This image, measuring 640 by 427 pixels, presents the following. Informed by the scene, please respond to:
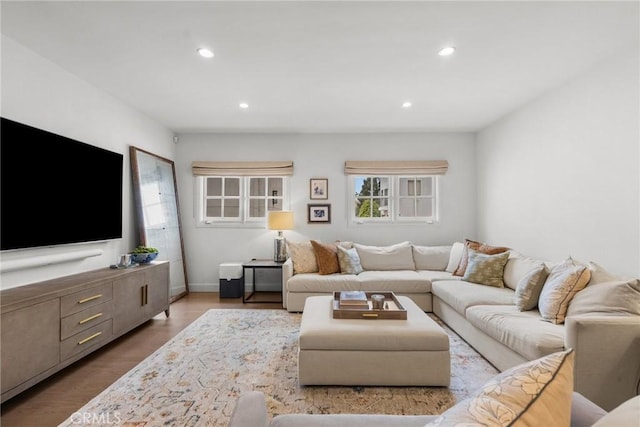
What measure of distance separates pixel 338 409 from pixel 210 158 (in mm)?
4138

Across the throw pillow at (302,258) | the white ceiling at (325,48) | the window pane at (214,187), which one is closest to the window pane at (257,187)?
the window pane at (214,187)

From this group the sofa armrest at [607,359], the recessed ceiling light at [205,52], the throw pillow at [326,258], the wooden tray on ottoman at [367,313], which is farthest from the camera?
the throw pillow at [326,258]

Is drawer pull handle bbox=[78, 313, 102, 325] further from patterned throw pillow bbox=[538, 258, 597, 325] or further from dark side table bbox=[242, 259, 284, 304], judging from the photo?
patterned throw pillow bbox=[538, 258, 597, 325]

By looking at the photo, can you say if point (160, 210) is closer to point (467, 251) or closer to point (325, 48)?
point (325, 48)

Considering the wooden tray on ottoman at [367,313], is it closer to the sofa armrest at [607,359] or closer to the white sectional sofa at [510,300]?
the white sectional sofa at [510,300]

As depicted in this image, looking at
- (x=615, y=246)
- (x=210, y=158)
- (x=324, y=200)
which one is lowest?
(x=615, y=246)

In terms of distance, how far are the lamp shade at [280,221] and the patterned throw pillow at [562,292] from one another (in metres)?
3.08

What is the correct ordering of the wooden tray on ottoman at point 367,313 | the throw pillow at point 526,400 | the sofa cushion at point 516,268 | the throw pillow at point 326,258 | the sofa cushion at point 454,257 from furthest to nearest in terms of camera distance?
1. the sofa cushion at point 454,257
2. the throw pillow at point 326,258
3. the sofa cushion at point 516,268
4. the wooden tray on ottoman at point 367,313
5. the throw pillow at point 526,400

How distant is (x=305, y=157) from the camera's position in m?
4.89

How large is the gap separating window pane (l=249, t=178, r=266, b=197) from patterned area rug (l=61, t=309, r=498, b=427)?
256cm

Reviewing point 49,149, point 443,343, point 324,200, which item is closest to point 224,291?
point 324,200

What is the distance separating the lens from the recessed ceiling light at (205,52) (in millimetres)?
2455

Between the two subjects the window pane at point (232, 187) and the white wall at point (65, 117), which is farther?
the window pane at point (232, 187)

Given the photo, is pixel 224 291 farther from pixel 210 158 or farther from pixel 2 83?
pixel 2 83
